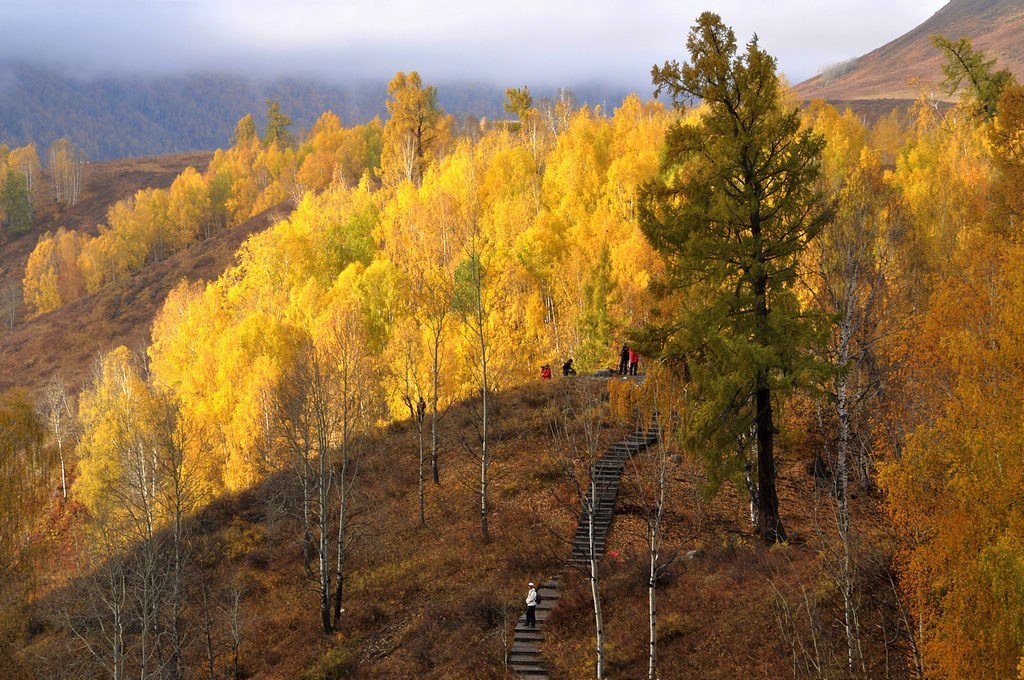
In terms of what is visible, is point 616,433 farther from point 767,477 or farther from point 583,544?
point 767,477

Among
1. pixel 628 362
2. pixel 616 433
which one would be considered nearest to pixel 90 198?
pixel 628 362

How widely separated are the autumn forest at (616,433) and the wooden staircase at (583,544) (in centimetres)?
60

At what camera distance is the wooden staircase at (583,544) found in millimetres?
16391

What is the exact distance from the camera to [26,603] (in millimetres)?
27547

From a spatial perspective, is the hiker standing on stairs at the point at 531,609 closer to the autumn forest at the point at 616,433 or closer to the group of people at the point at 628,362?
the autumn forest at the point at 616,433

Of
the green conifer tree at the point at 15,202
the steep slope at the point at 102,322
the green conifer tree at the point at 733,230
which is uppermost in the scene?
the green conifer tree at the point at 15,202

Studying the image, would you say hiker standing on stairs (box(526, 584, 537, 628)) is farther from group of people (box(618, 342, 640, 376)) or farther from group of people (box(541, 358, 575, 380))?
group of people (box(541, 358, 575, 380))

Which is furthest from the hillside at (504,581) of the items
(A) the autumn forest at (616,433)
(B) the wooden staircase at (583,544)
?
(B) the wooden staircase at (583,544)

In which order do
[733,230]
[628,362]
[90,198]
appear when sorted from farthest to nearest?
1. [90,198]
2. [628,362]
3. [733,230]

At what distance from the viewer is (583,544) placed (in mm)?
21000

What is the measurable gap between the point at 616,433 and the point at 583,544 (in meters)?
6.47

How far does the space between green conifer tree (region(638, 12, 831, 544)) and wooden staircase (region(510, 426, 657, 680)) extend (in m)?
→ 2.27

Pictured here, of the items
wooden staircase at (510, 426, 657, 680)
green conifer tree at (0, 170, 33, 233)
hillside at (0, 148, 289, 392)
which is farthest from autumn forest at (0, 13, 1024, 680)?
green conifer tree at (0, 170, 33, 233)

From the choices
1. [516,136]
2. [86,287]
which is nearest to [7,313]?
[86,287]
